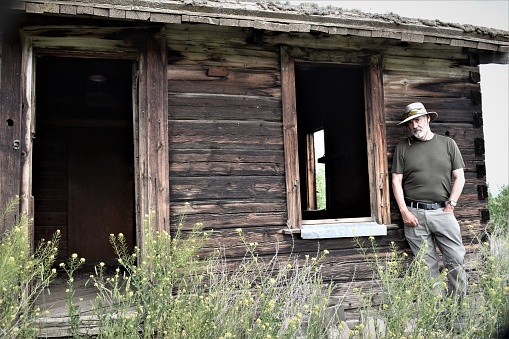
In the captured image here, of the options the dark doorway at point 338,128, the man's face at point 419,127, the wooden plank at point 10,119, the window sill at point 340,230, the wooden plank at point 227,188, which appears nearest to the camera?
the wooden plank at point 10,119

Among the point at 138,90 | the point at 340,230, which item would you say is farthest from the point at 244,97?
the point at 340,230

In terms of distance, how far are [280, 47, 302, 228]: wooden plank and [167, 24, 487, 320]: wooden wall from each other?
69 mm

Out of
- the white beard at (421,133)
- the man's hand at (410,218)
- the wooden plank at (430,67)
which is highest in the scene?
the wooden plank at (430,67)

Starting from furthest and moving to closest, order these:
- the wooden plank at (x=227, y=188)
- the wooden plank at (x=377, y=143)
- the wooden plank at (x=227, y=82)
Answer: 1. the wooden plank at (x=377, y=143)
2. the wooden plank at (x=227, y=82)
3. the wooden plank at (x=227, y=188)

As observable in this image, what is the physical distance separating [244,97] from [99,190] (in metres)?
4.61

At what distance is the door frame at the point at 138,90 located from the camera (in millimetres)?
4637

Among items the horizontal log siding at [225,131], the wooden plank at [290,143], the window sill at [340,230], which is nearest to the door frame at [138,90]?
the horizontal log siding at [225,131]

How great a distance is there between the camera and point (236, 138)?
5.24m

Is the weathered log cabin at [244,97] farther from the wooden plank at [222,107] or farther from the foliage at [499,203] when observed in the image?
the foliage at [499,203]

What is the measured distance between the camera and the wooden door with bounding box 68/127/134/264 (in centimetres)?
867

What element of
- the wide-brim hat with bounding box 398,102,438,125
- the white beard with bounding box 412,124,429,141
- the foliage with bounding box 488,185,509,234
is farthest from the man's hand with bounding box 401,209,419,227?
the foliage with bounding box 488,185,509,234

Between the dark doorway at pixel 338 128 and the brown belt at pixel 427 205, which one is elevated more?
the dark doorway at pixel 338 128

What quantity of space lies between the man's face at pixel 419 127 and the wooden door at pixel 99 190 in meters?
5.40

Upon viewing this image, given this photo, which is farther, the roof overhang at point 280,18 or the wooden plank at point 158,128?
the wooden plank at point 158,128
